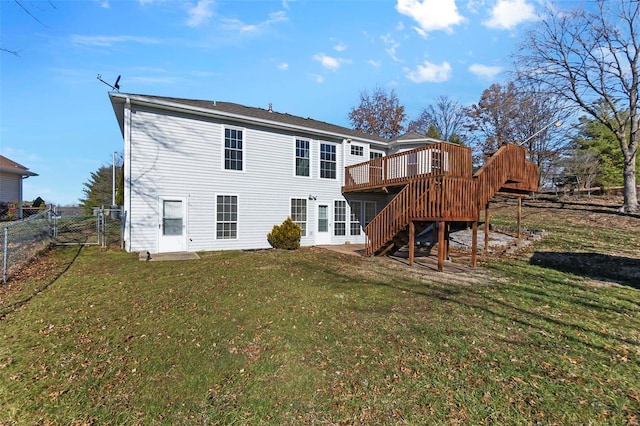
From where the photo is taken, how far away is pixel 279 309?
5.39 meters

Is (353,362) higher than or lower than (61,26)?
lower

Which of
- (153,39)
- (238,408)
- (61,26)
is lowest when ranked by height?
(238,408)

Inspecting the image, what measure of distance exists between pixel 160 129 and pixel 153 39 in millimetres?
3558

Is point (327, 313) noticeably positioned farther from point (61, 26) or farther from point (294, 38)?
point (294, 38)

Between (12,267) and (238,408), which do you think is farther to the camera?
(12,267)

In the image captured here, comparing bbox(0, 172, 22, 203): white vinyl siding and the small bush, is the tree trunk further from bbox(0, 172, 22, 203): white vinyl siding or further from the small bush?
bbox(0, 172, 22, 203): white vinyl siding

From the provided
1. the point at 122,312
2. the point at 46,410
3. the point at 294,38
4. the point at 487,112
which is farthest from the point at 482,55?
the point at 46,410

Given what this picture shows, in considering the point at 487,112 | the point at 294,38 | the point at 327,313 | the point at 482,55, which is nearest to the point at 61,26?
the point at 294,38

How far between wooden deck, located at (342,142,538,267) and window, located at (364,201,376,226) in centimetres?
183

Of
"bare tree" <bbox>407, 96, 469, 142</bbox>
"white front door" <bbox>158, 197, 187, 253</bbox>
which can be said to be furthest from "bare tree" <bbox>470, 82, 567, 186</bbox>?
"white front door" <bbox>158, 197, 187, 253</bbox>

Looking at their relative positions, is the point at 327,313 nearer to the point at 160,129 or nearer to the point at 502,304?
the point at 502,304

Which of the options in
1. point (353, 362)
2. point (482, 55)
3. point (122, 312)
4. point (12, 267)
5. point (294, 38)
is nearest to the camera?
point (353, 362)

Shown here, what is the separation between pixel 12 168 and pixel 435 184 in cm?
2460

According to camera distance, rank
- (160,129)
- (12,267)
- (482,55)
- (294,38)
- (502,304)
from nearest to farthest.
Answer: (502,304) < (12,267) < (160,129) < (294,38) < (482,55)
